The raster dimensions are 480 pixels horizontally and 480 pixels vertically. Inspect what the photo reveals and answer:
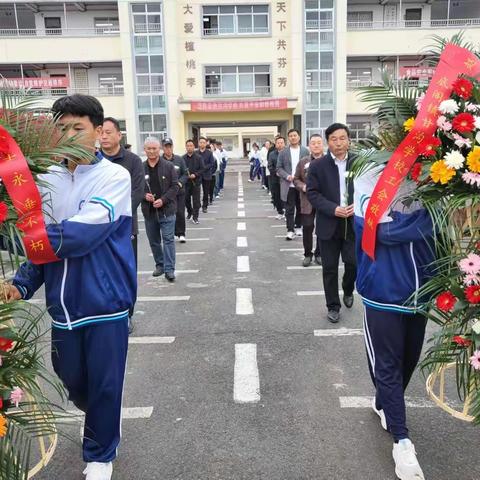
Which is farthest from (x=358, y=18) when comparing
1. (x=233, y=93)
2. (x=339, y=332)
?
(x=339, y=332)

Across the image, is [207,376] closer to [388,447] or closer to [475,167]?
[388,447]

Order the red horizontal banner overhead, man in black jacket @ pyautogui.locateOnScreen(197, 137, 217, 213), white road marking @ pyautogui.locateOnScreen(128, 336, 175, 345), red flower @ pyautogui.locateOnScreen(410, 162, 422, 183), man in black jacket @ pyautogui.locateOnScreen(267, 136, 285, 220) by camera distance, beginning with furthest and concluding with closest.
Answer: the red horizontal banner overhead < man in black jacket @ pyautogui.locateOnScreen(197, 137, 217, 213) < man in black jacket @ pyautogui.locateOnScreen(267, 136, 285, 220) < white road marking @ pyautogui.locateOnScreen(128, 336, 175, 345) < red flower @ pyautogui.locateOnScreen(410, 162, 422, 183)

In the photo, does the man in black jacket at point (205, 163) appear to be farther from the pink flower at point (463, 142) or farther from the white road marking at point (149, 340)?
the pink flower at point (463, 142)

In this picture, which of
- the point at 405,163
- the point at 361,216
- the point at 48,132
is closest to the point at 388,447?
the point at 361,216

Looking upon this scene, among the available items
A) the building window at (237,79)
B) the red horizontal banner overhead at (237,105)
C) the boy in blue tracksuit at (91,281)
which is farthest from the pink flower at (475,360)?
the building window at (237,79)

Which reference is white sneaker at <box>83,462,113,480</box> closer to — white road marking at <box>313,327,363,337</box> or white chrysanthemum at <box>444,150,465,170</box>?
white chrysanthemum at <box>444,150,465,170</box>

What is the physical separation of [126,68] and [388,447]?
2859cm

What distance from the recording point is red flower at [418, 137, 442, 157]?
2.20 meters

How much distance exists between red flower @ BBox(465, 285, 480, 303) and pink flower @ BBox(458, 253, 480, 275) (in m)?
0.06

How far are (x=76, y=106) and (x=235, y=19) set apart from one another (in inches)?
1124

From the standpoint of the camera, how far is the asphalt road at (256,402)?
8.71 ft

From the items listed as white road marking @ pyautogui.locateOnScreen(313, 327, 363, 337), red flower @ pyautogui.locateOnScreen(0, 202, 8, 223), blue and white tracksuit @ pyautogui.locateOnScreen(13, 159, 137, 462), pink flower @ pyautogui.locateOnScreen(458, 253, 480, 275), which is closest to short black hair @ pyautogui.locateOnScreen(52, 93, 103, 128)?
blue and white tracksuit @ pyautogui.locateOnScreen(13, 159, 137, 462)

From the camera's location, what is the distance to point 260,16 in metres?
28.5

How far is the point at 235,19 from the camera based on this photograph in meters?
28.3
